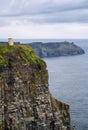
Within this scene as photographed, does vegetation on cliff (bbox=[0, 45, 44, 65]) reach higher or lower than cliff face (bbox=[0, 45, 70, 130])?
higher

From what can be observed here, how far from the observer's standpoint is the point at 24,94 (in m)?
116

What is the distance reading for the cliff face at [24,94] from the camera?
113 m

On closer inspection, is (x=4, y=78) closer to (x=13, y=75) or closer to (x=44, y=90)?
(x=13, y=75)

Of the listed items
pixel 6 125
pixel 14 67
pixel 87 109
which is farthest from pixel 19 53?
pixel 87 109

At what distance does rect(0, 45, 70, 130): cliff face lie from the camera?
113 m

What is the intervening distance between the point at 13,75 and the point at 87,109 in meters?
78.2

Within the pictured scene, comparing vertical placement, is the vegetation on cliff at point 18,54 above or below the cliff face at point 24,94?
above

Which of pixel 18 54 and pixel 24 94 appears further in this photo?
pixel 18 54

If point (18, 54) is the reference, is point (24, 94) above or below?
below

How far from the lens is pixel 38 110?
388 feet

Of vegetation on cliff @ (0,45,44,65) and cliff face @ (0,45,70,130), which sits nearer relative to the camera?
cliff face @ (0,45,70,130)

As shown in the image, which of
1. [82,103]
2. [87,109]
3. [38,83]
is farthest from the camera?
[82,103]

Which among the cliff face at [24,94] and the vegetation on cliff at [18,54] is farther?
the vegetation on cliff at [18,54]

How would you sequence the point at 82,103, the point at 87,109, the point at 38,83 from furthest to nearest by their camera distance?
the point at 82,103, the point at 87,109, the point at 38,83
